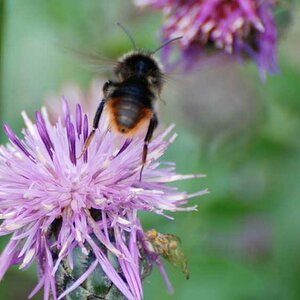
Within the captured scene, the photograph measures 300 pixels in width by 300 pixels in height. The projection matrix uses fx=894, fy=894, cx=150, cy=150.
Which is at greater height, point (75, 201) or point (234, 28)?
point (234, 28)

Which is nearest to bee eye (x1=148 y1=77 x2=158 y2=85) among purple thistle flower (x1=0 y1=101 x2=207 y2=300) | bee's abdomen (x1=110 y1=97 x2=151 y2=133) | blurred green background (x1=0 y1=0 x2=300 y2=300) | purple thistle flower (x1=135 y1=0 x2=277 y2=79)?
bee's abdomen (x1=110 y1=97 x2=151 y2=133)

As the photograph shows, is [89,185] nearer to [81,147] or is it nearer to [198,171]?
[81,147]

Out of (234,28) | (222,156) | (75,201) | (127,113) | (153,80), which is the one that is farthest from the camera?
(222,156)

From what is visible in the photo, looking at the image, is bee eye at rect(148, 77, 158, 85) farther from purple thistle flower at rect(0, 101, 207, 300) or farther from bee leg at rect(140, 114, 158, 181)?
purple thistle flower at rect(0, 101, 207, 300)

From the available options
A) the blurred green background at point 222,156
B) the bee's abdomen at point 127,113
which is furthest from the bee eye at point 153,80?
the blurred green background at point 222,156

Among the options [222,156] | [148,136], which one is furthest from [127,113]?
[222,156]

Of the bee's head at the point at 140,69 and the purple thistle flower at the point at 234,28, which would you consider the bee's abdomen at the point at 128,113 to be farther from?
the purple thistle flower at the point at 234,28

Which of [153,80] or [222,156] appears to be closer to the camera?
[153,80]

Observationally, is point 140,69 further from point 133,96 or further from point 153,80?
point 133,96
